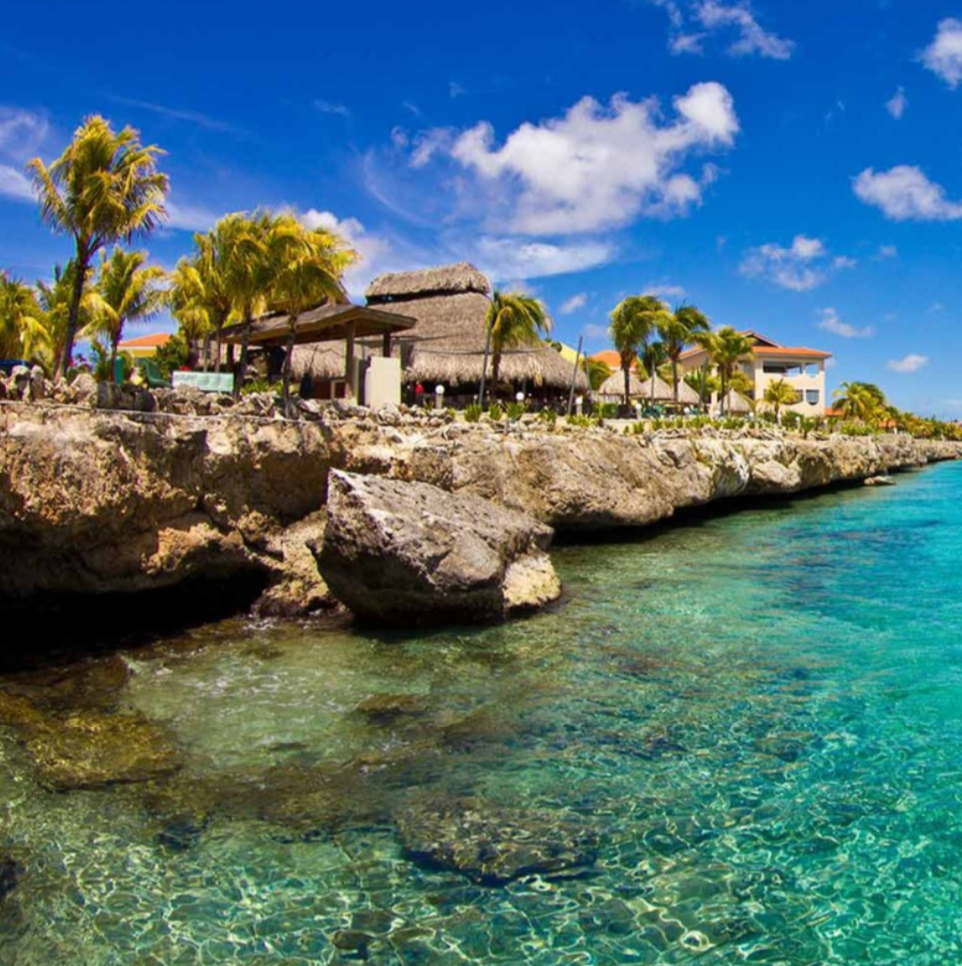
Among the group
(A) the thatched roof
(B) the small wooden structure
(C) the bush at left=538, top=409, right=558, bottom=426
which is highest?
(A) the thatched roof

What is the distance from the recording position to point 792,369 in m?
85.4

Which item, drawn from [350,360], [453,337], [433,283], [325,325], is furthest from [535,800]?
[433,283]

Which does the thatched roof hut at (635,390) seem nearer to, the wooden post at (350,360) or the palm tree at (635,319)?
the palm tree at (635,319)

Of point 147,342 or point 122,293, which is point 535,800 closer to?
point 122,293

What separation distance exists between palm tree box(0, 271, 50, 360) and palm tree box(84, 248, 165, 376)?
4.12 meters

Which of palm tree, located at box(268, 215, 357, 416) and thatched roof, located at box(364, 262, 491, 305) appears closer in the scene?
palm tree, located at box(268, 215, 357, 416)

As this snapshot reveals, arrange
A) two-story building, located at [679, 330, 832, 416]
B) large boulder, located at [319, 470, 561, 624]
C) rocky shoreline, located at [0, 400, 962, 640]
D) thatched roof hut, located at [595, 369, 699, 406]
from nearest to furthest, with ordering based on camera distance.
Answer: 1. rocky shoreline, located at [0, 400, 962, 640]
2. large boulder, located at [319, 470, 561, 624]
3. thatched roof hut, located at [595, 369, 699, 406]
4. two-story building, located at [679, 330, 832, 416]

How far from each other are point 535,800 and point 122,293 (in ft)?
91.3

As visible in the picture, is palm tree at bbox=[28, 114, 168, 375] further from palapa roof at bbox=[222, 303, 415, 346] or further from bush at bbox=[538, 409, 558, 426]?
bush at bbox=[538, 409, 558, 426]


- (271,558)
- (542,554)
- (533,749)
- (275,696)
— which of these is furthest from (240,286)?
(533,749)

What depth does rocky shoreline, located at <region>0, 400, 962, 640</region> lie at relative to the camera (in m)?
12.6

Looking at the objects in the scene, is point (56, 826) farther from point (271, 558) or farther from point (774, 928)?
point (271, 558)

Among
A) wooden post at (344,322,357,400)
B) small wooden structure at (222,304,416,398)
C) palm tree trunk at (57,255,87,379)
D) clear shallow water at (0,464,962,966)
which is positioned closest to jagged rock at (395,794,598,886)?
clear shallow water at (0,464,962,966)

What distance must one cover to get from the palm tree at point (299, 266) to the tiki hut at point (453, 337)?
49.3 feet
